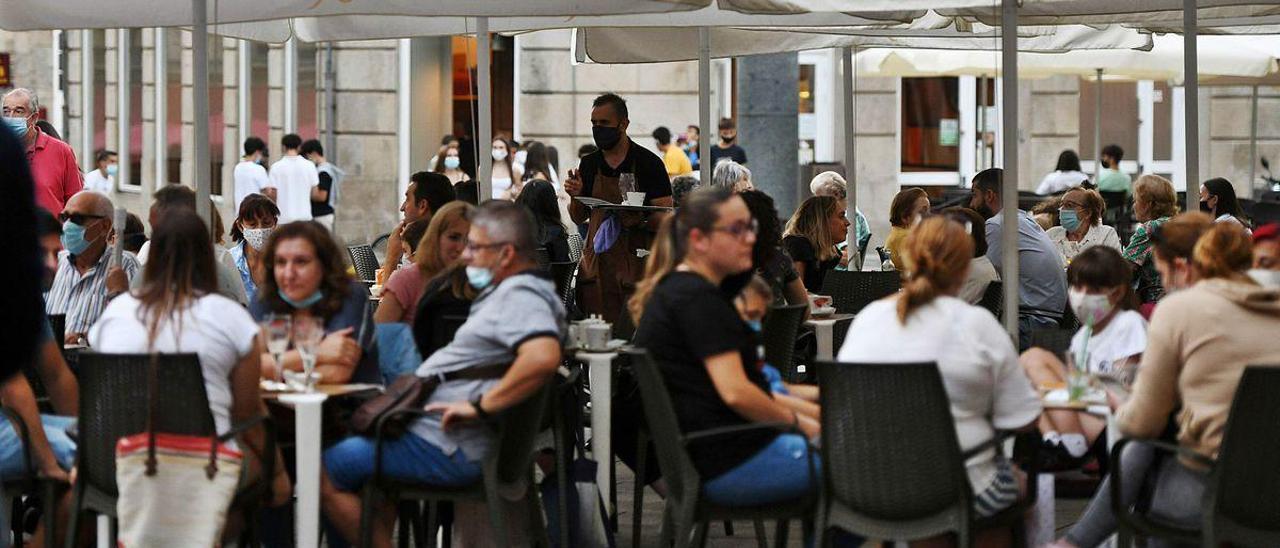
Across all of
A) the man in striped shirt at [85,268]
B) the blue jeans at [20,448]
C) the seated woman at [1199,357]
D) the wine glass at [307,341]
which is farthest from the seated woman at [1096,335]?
the man in striped shirt at [85,268]

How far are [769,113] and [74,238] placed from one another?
967 cm

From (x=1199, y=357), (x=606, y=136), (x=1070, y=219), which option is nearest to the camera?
(x=1199, y=357)

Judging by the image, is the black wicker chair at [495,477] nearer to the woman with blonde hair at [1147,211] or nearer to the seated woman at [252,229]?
the seated woman at [252,229]

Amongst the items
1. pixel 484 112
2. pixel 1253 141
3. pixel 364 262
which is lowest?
pixel 364 262

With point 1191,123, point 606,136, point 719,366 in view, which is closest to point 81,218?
point 606,136

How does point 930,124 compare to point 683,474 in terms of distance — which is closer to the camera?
point 683,474

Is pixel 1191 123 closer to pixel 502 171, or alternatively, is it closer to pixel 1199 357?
pixel 1199 357

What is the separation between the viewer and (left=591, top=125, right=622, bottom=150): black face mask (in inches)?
390

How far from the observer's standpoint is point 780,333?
24.9ft

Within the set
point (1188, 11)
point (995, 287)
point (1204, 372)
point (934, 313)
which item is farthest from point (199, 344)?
point (1188, 11)

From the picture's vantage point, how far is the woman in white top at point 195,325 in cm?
571

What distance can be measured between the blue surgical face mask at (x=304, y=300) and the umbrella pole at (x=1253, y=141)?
1890 centimetres

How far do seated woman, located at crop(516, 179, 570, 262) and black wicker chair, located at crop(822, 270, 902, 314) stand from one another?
2406 millimetres

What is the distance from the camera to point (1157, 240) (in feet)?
19.5
